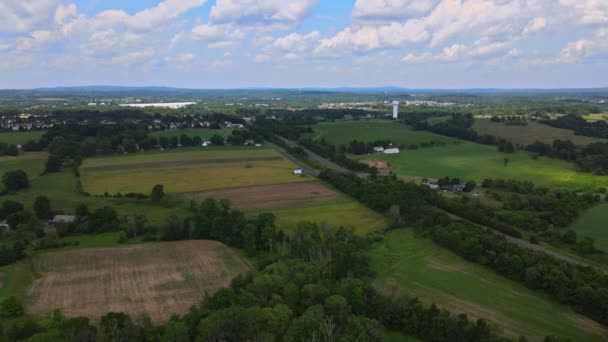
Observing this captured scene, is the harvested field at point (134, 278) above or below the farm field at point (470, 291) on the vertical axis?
above

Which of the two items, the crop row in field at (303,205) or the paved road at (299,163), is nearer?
the crop row in field at (303,205)

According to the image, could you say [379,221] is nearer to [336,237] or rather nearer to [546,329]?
[336,237]

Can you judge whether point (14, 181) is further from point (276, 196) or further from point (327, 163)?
point (327, 163)

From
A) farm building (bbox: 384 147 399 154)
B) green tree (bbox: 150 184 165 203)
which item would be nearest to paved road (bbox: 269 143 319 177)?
farm building (bbox: 384 147 399 154)

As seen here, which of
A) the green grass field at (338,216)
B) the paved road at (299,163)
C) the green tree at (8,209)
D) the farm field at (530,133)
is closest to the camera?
the green tree at (8,209)

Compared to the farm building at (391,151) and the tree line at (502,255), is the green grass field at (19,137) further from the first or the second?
the tree line at (502,255)

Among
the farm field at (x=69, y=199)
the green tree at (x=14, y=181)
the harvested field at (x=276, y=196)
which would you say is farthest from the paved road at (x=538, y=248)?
the green tree at (x=14, y=181)

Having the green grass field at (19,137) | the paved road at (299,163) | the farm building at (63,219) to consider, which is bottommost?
the paved road at (299,163)
